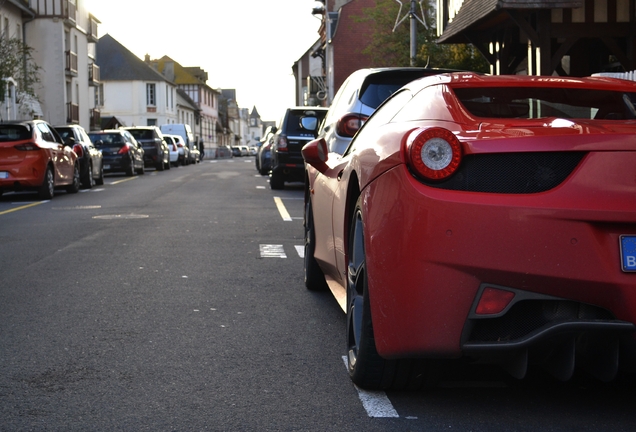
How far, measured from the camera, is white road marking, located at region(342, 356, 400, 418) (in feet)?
13.6

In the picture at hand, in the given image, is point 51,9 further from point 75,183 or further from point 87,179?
point 75,183

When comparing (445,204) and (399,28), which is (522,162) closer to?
(445,204)

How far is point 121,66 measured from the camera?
9500 centimetres

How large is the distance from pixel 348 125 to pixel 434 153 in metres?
3.64

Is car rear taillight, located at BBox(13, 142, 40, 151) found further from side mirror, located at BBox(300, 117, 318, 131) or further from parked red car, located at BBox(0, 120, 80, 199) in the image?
side mirror, located at BBox(300, 117, 318, 131)

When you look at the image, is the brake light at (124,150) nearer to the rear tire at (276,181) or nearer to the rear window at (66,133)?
the rear window at (66,133)

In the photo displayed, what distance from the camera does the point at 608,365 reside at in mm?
3932

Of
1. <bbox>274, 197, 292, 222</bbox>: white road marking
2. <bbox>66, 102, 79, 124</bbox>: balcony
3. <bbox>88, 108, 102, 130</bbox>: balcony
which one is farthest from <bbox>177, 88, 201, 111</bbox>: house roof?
<bbox>274, 197, 292, 222</bbox>: white road marking

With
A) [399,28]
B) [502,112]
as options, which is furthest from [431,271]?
[399,28]

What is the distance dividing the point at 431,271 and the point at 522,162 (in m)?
0.54

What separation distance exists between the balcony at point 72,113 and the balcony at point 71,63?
1789mm

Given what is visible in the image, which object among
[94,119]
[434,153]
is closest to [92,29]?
[94,119]

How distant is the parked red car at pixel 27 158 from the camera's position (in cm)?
1889

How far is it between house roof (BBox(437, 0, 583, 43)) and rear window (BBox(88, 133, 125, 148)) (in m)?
14.6
